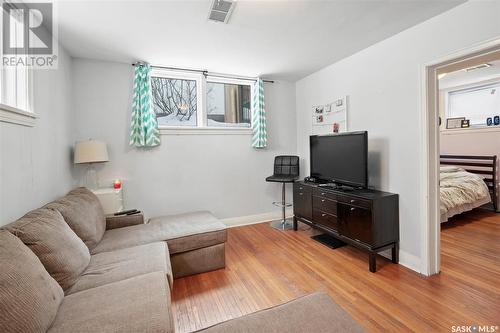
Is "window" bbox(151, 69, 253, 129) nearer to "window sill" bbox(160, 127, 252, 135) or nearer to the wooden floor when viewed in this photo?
"window sill" bbox(160, 127, 252, 135)

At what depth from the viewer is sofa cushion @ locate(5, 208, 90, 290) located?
4.42 ft

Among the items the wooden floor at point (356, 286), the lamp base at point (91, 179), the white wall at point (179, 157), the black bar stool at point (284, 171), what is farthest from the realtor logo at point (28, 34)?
the black bar stool at point (284, 171)

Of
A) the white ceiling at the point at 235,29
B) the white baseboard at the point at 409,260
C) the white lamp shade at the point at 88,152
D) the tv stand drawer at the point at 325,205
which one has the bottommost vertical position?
the white baseboard at the point at 409,260

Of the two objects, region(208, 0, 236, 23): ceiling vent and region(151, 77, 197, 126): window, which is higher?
region(208, 0, 236, 23): ceiling vent

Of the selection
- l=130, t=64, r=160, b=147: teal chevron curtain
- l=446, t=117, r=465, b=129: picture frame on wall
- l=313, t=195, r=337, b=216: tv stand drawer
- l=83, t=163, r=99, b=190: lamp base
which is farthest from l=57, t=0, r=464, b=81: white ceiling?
l=446, t=117, r=465, b=129: picture frame on wall

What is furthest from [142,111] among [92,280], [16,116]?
[92,280]

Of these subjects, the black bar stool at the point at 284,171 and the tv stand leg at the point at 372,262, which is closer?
the tv stand leg at the point at 372,262

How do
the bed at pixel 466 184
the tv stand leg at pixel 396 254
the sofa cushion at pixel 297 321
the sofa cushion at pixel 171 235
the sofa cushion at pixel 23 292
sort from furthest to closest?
the bed at pixel 466 184 < the tv stand leg at pixel 396 254 < the sofa cushion at pixel 171 235 < the sofa cushion at pixel 297 321 < the sofa cushion at pixel 23 292

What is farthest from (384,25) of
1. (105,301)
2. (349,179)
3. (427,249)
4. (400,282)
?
(105,301)

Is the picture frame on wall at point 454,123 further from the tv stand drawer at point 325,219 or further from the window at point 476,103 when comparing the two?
the tv stand drawer at point 325,219

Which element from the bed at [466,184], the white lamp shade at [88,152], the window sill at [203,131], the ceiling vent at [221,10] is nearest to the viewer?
the ceiling vent at [221,10]

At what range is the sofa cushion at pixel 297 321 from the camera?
1010mm

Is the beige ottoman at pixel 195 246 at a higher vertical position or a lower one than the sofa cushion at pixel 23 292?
lower

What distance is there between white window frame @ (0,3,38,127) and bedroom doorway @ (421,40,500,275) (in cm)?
331
